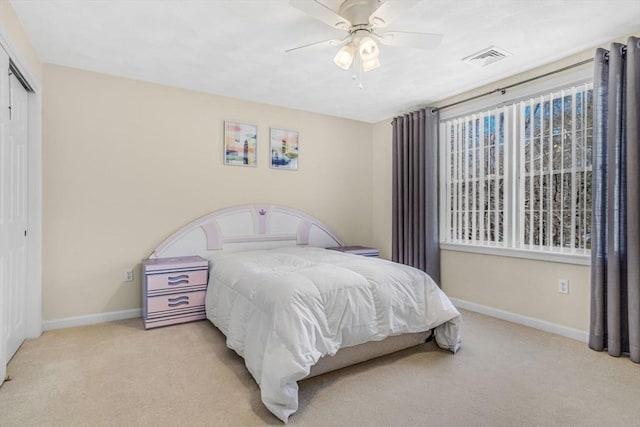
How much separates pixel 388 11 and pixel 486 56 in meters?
1.40

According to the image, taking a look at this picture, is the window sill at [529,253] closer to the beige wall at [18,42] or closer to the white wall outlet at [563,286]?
the white wall outlet at [563,286]

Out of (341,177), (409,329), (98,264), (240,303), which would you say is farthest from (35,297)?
(341,177)

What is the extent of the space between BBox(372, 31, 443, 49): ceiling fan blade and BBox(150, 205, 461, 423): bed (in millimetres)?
1677

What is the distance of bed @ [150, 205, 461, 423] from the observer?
1.88 meters

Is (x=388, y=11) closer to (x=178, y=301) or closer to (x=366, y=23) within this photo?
(x=366, y=23)

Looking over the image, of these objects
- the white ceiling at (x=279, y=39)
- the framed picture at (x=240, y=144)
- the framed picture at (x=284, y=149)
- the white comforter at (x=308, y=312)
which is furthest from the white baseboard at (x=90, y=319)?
the white ceiling at (x=279, y=39)

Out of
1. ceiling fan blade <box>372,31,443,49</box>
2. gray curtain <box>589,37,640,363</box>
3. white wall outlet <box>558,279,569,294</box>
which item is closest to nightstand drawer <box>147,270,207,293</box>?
ceiling fan blade <box>372,31,443,49</box>

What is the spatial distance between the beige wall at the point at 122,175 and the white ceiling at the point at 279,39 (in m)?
0.26

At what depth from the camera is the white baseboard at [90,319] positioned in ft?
10.2

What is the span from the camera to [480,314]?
364 centimetres

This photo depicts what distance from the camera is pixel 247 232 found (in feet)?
13.5

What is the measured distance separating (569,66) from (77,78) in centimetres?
460

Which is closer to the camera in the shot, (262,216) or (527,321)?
(527,321)

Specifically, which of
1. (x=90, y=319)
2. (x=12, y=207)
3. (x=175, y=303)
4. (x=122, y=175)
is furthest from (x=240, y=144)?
(x=90, y=319)
